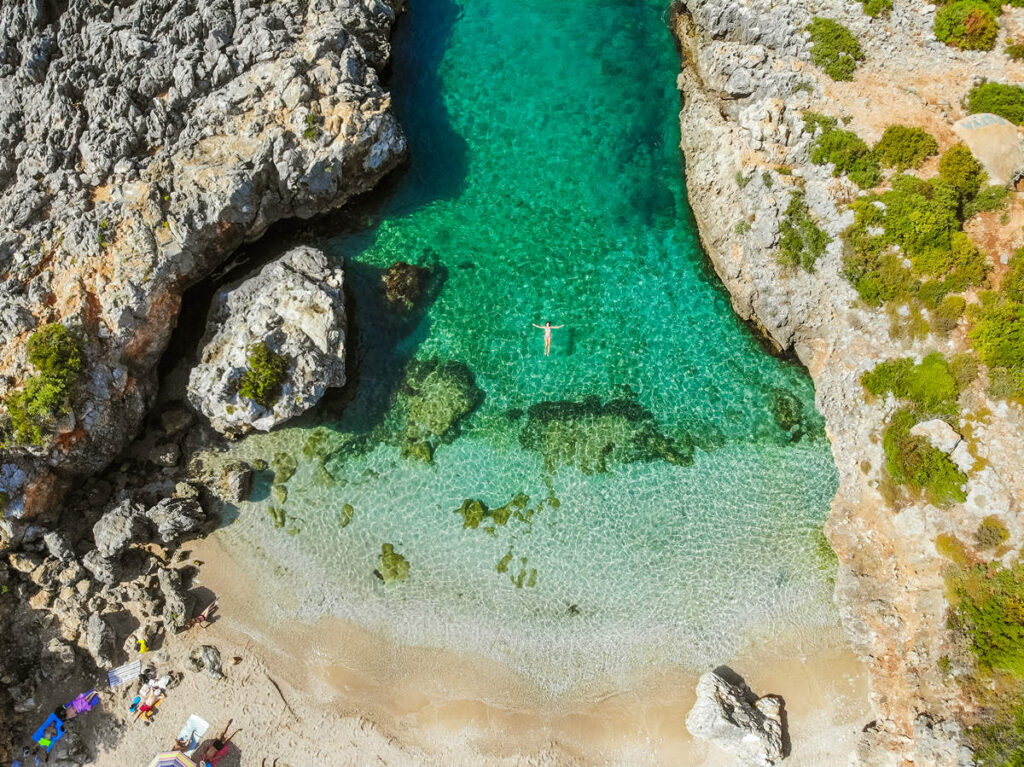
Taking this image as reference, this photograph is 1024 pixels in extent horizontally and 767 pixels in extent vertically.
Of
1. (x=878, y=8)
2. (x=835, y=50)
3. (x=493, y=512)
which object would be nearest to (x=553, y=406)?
(x=493, y=512)

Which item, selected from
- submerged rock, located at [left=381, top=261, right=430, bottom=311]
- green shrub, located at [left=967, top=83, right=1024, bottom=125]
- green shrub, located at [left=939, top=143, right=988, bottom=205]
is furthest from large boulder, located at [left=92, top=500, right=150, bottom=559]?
green shrub, located at [left=967, top=83, right=1024, bottom=125]

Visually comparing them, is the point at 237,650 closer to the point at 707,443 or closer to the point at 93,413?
the point at 93,413

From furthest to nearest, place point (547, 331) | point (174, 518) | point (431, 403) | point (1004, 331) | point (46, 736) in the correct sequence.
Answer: point (547, 331) → point (431, 403) → point (174, 518) → point (1004, 331) → point (46, 736)

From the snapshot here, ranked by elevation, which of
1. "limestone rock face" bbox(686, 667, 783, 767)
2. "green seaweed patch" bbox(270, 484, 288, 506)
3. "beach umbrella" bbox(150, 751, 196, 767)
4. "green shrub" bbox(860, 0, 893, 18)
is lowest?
"limestone rock face" bbox(686, 667, 783, 767)

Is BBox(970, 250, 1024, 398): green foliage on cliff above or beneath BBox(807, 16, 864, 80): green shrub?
beneath

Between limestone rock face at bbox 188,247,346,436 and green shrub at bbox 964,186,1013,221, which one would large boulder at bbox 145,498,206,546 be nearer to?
limestone rock face at bbox 188,247,346,436

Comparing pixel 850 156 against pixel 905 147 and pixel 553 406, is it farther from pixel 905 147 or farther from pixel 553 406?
pixel 553 406

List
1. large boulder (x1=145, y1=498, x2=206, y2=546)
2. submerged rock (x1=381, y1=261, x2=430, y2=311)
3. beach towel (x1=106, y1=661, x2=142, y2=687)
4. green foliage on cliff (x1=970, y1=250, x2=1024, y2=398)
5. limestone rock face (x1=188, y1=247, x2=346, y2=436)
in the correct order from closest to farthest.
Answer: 1. green foliage on cliff (x1=970, y1=250, x2=1024, y2=398)
2. beach towel (x1=106, y1=661, x2=142, y2=687)
3. large boulder (x1=145, y1=498, x2=206, y2=546)
4. limestone rock face (x1=188, y1=247, x2=346, y2=436)
5. submerged rock (x1=381, y1=261, x2=430, y2=311)
